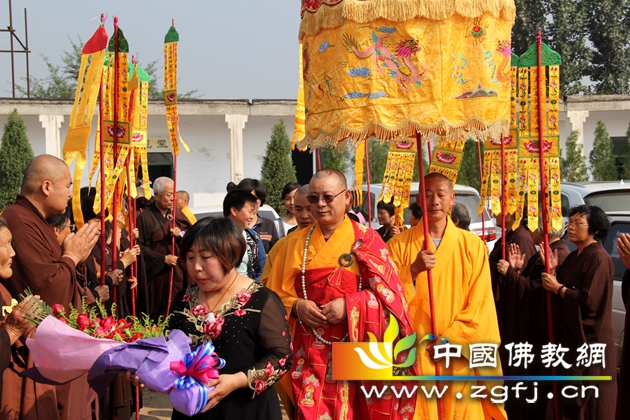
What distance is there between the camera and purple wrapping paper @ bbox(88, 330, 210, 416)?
2654 millimetres

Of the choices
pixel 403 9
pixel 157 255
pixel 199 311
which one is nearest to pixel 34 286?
pixel 199 311

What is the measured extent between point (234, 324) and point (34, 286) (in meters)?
1.36

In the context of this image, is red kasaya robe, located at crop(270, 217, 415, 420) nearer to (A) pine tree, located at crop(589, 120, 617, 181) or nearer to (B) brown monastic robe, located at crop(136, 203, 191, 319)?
(B) brown monastic robe, located at crop(136, 203, 191, 319)

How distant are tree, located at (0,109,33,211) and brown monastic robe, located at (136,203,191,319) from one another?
10.8 meters

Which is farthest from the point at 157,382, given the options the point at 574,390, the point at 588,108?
the point at 588,108

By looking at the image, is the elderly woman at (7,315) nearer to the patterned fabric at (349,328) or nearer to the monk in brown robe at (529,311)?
the patterned fabric at (349,328)

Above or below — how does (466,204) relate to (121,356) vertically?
above

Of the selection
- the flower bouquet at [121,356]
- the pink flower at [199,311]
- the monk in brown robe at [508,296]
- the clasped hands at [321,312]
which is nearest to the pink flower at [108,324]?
the flower bouquet at [121,356]

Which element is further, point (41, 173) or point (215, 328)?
point (41, 173)

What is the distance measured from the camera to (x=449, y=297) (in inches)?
171

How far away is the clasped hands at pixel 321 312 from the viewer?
376 cm

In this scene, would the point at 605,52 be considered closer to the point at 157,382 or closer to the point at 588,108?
the point at 588,108

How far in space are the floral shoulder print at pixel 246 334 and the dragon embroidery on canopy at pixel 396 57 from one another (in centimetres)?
154

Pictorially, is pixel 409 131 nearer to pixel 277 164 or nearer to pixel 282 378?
pixel 282 378
